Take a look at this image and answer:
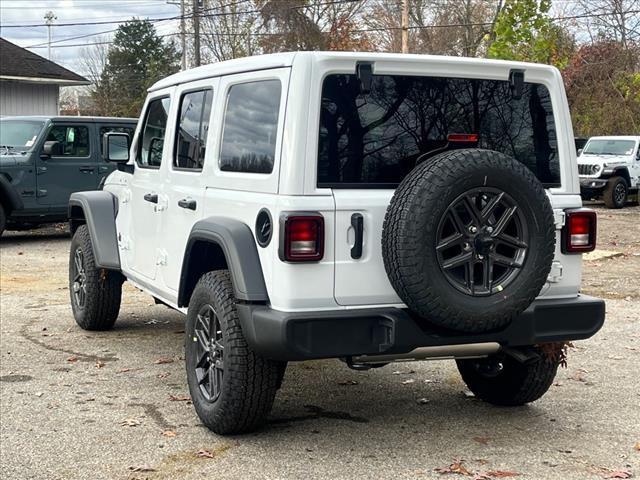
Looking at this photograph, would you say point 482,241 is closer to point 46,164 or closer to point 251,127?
point 251,127

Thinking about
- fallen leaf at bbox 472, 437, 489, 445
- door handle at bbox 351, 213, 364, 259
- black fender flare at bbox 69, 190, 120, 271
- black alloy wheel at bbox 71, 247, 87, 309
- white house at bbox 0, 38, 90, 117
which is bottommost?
fallen leaf at bbox 472, 437, 489, 445

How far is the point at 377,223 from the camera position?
4.60 metres

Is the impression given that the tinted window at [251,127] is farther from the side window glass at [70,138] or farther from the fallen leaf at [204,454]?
the side window glass at [70,138]

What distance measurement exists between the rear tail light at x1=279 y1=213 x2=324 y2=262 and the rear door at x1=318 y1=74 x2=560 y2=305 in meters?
0.11

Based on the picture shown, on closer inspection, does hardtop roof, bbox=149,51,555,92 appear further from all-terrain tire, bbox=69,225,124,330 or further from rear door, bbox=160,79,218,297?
all-terrain tire, bbox=69,225,124,330

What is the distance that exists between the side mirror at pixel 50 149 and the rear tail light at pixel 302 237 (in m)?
10.4

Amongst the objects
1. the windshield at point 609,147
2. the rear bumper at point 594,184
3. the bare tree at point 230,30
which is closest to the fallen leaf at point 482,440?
the rear bumper at point 594,184

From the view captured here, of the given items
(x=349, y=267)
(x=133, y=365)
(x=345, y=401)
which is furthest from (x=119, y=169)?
(x=349, y=267)

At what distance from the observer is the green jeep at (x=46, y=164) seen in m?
14.4

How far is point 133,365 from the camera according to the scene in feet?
22.3

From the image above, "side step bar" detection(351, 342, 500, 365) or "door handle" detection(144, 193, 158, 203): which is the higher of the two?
"door handle" detection(144, 193, 158, 203)

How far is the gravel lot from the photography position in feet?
15.2

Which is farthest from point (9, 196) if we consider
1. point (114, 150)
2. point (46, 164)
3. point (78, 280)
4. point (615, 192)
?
point (615, 192)

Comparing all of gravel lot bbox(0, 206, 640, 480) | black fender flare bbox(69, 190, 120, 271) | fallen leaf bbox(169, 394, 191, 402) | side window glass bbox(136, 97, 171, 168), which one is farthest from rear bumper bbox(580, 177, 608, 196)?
fallen leaf bbox(169, 394, 191, 402)
